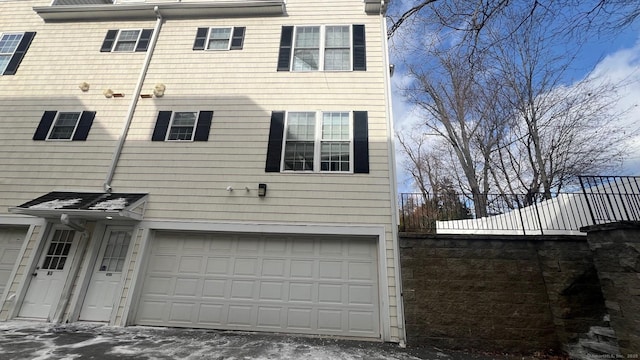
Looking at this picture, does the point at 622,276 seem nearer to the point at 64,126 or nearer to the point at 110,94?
the point at 110,94

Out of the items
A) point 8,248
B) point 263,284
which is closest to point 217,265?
point 263,284

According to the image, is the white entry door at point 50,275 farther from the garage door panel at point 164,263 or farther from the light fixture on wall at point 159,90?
the light fixture on wall at point 159,90

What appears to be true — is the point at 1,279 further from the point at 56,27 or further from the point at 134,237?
the point at 56,27

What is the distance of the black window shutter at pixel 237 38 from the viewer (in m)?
7.45

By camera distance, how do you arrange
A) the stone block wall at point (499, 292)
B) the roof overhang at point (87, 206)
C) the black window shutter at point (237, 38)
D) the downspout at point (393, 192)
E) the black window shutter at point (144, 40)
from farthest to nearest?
the black window shutter at point (144, 40) < the black window shutter at point (237, 38) < the roof overhang at point (87, 206) < the downspout at point (393, 192) < the stone block wall at point (499, 292)

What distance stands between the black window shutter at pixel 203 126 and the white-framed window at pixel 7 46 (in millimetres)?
6322

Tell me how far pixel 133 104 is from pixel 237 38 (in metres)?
3.28

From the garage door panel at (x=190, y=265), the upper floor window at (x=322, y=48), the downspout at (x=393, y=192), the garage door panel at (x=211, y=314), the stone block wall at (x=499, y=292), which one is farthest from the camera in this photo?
the upper floor window at (x=322, y=48)

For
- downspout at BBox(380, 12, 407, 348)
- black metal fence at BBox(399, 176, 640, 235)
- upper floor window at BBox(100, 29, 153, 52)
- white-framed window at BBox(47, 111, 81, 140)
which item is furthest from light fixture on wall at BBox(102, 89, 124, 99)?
black metal fence at BBox(399, 176, 640, 235)

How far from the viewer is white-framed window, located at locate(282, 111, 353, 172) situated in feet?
20.1

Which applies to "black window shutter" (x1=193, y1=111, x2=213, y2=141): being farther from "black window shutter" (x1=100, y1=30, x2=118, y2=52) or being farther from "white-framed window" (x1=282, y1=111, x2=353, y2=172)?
"black window shutter" (x1=100, y1=30, x2=118, y2=52)

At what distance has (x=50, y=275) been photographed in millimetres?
5598

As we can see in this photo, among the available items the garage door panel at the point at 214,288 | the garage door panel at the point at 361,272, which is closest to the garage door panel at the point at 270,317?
the garage door panel at the point at 214,288

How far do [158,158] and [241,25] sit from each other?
4.49 metres
